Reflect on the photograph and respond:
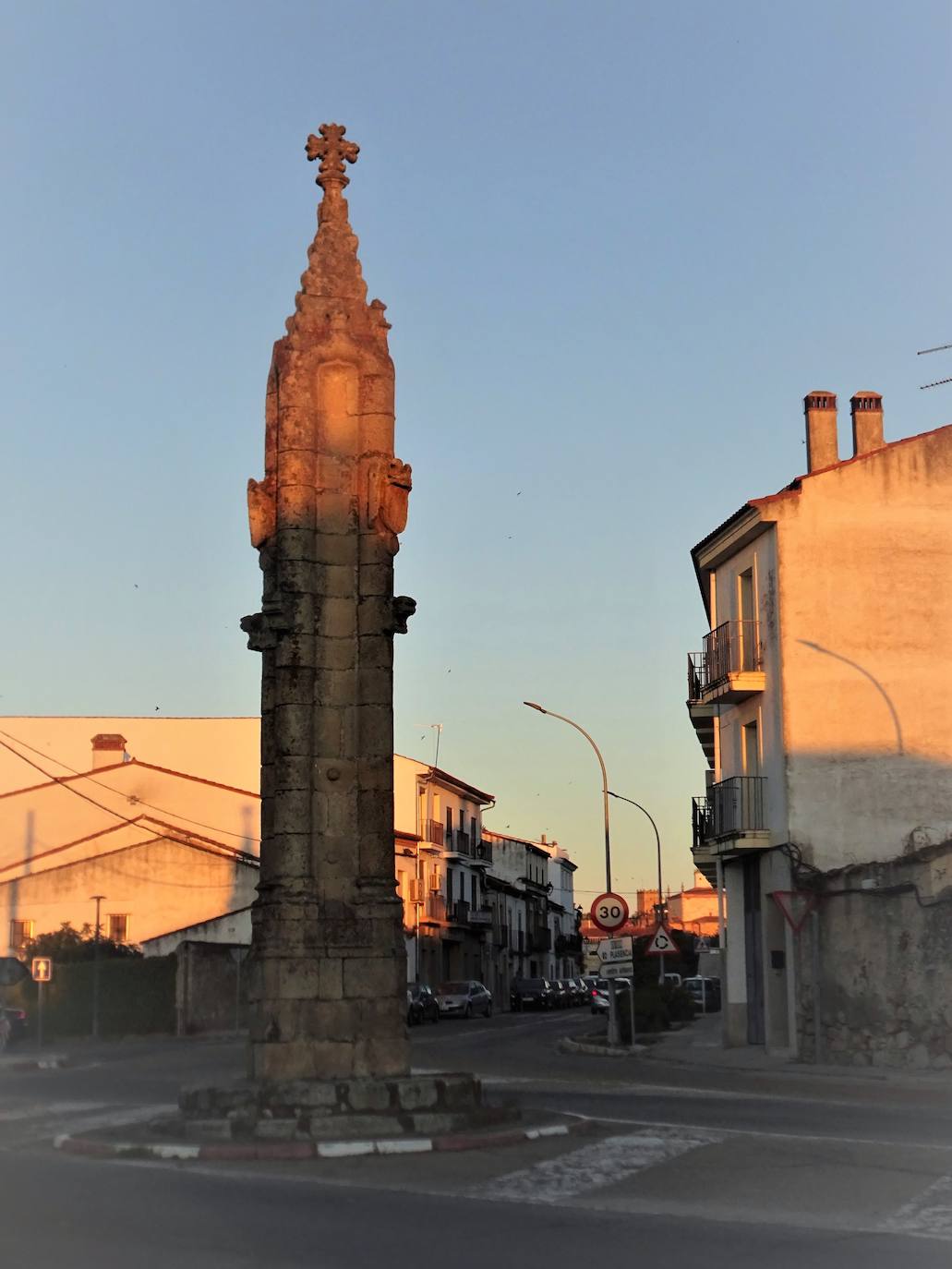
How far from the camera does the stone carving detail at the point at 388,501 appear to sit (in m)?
16.5

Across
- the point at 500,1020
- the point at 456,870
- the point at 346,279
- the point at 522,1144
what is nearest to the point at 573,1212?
the point at 522,1144

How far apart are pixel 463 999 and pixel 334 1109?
157ft

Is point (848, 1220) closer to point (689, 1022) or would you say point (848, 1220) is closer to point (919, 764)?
point (919, 764)

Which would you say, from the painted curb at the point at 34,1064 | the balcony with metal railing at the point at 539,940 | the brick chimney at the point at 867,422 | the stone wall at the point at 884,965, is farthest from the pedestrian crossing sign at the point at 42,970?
the balcony with metal railing at the point at 539,940

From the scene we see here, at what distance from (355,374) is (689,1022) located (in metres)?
33.3

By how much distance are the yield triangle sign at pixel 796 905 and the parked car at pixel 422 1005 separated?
2565cm

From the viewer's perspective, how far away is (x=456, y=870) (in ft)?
266

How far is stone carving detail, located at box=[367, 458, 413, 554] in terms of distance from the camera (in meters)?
16.5

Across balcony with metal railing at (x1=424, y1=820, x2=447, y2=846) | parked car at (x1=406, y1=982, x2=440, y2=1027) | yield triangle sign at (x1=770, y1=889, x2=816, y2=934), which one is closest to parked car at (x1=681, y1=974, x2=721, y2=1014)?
parked car at (x1=406, y1=982, x2=440, y2=1027)

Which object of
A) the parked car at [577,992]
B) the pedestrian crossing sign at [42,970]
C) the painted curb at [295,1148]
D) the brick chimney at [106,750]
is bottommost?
the parked car at [577,992]

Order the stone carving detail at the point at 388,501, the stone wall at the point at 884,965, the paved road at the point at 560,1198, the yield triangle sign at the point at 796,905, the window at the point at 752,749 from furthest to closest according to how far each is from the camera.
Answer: the window at the point at 752,749 → the yield triangle sign at the point at 796,905 → the stone wall at the point at 884,965 → the stone carving detail at the point at 388,501 → the paved road at the point at 560,1198

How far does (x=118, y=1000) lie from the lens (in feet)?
148

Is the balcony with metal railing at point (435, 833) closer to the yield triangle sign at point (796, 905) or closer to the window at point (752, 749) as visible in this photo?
the window at point (752, 749)

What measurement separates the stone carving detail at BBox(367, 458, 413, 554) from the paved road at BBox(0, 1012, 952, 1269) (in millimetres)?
6135
